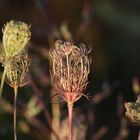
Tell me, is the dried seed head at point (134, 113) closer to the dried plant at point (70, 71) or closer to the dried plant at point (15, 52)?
the dried plant at point (70, 71)

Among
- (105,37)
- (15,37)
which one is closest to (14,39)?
(15,37)

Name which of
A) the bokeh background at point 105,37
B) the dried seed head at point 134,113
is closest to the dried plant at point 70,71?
the dried seed head at point 134,113

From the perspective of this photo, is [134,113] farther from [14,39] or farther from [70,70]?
[14,39]

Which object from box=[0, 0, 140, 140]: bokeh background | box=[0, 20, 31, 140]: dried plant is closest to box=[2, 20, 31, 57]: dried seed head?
box=[0, 20, 31, 140]: dried plant

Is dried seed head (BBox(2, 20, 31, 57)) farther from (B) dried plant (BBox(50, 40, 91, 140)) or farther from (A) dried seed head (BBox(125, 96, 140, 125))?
(A) dried seed head (BBox(125, 96, 140, 125))

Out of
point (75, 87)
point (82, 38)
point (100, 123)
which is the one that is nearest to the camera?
point (75, 87)

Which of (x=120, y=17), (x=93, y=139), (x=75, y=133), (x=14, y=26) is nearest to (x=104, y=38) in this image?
(x=120, y=17)

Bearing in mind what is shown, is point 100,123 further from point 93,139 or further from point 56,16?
point 93,139
